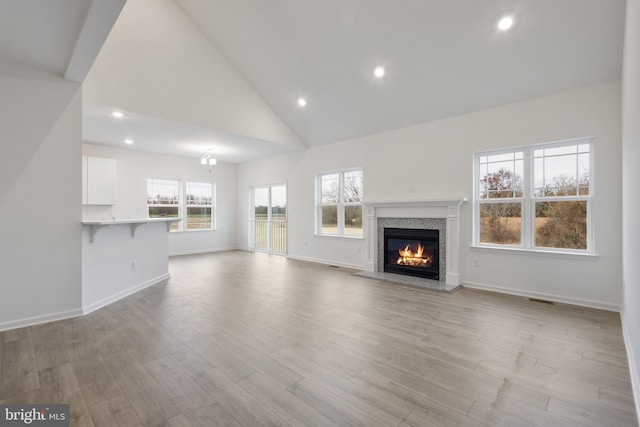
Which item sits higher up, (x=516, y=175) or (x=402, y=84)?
(x=402, y=84)

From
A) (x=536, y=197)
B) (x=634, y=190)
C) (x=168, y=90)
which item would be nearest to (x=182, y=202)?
(x=168, y=90)

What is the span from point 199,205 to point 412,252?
20.9ft

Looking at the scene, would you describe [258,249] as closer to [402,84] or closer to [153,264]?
[153,264]

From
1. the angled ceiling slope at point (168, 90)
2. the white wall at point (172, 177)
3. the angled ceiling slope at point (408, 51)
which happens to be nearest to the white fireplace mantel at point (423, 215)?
the angled ceiling slope at point (408, 51)

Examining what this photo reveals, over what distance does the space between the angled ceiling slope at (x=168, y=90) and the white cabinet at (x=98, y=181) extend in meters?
0.51

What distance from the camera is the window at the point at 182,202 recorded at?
785 cm

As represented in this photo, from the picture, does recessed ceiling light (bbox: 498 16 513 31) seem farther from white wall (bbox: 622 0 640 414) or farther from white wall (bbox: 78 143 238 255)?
white wall (bbox: 78 143 238 255)

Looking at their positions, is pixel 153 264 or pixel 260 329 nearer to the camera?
pixel 260 329

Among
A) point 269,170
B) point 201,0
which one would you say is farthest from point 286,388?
point 269,170

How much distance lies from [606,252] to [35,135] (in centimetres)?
691

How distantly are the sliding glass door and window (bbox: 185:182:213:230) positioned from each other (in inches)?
50.5

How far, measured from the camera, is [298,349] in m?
2.65

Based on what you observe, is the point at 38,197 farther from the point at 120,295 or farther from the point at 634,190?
the point at 634,190

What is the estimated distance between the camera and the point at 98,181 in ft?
20.7
